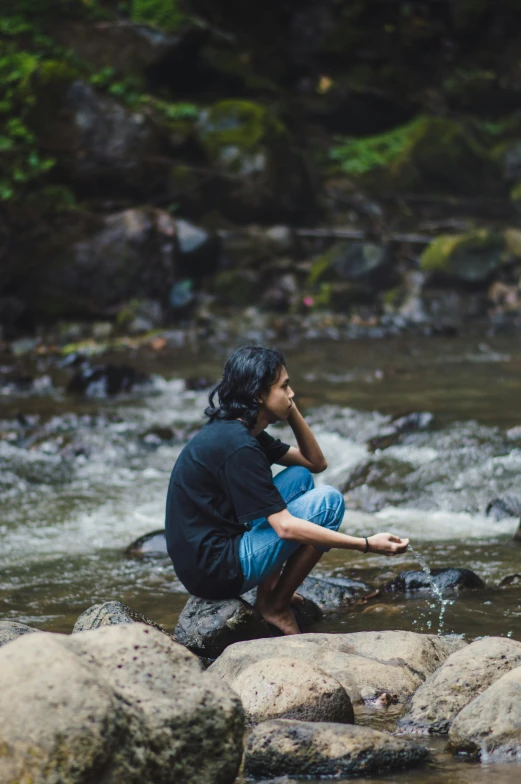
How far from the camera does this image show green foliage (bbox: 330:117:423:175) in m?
20.8

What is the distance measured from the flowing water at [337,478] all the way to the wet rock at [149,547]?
9 cm

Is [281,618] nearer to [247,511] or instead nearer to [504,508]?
[247,511]

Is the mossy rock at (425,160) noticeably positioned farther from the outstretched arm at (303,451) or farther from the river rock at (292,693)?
the river rock at (292,693)

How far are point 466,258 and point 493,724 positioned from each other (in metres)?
15.0

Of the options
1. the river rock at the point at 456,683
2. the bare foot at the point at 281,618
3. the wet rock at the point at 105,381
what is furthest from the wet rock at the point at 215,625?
the wet rock at the point at 105,381

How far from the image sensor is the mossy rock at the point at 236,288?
17219 millimetres

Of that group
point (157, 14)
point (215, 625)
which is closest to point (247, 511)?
point (215, 625)

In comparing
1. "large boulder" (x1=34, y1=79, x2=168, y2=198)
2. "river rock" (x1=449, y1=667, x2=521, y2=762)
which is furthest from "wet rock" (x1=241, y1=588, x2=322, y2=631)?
"large boulder" (x1=34, y1=79, x2=168, y2=198)

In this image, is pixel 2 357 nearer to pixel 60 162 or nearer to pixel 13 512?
pixel 60 162

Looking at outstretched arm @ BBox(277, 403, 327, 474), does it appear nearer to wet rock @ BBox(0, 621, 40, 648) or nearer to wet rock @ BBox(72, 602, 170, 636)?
wet rock @ BBox(72, 602, 170, 636)

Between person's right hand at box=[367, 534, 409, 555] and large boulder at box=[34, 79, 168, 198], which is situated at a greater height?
large boulder at box=[34, 79, 168, 198]

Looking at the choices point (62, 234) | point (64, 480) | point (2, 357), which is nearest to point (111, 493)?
point (64, 480)

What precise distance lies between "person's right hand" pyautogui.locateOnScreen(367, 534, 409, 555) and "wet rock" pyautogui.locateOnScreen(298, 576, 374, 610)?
3.82 ft

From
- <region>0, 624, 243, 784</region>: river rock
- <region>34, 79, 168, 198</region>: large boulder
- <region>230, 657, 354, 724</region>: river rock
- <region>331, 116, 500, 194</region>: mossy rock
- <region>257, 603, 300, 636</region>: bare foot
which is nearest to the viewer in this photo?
<region>0, 624, 243, 784</region>: river rock
